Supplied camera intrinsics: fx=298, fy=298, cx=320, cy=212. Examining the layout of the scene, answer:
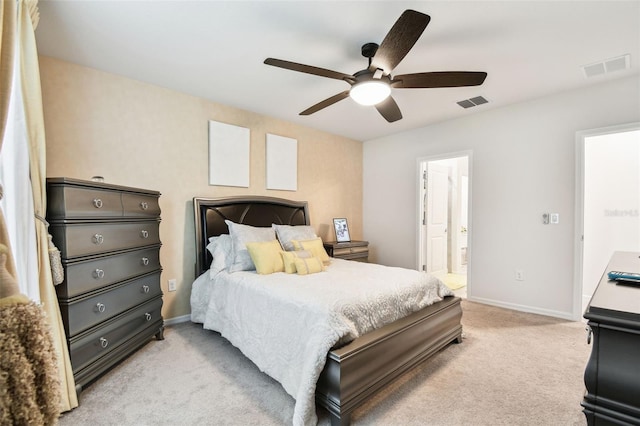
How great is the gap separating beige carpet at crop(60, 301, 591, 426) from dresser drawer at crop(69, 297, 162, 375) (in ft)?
0.73

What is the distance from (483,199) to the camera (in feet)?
12.7

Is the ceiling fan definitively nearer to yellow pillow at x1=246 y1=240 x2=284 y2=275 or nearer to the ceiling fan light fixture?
the ceiling fan light fixture

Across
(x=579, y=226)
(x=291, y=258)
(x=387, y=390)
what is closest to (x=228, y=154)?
(x=291, y=258)

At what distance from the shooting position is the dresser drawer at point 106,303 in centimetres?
183

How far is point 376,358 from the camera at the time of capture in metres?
1.84

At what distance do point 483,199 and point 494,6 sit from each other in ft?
8.18

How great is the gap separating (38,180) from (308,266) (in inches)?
77.2

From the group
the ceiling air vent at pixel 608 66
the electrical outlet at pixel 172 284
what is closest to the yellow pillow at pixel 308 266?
the electrical outlet at pixel 172 284

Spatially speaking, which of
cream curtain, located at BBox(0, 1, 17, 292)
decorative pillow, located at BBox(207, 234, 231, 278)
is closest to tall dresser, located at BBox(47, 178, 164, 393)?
decorative pillow, located at BBox(207, 234, 231, 278)

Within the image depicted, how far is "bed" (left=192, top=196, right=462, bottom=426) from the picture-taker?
1650mm

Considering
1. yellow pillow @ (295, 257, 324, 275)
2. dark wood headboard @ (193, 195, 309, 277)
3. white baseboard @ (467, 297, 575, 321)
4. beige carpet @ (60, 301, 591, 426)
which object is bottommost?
beige carpet @ (60, 301, 591, 426)

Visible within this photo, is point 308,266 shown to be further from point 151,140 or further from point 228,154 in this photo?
point 151,140

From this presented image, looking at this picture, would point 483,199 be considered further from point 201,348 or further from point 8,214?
point 8,214

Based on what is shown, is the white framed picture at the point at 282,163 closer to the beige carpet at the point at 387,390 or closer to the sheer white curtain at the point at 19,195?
the beige carpet at the point at 387,390
